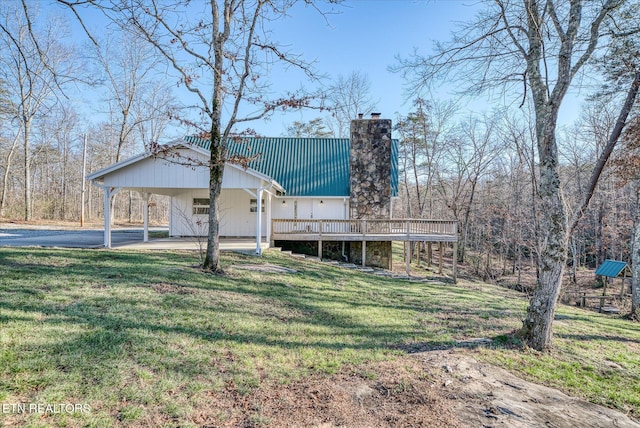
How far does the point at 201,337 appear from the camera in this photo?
4293mm

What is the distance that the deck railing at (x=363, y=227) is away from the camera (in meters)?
14.1

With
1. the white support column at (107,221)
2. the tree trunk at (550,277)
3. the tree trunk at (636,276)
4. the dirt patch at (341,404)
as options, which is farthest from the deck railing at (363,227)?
the dirt patch at (341,404)

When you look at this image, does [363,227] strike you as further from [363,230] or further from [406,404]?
[406,404]

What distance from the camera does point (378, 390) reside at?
3.38 meters

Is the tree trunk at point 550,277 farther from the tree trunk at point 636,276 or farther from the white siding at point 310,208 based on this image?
the white siding at point 310,208

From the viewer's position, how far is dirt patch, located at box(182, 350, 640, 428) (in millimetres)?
2826

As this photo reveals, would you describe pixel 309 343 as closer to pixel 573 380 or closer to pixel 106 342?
pixel 106 342

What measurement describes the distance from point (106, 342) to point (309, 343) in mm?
2577

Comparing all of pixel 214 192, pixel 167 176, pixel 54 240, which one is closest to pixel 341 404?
pixel 214 192

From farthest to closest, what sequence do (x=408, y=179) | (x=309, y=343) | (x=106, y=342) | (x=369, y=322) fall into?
(x=408, y=179), (x=369, y=322), (x=309, y=343), (x=106, y=342)

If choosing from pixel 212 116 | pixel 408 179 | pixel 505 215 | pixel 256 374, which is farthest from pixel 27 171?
pixel 505 215

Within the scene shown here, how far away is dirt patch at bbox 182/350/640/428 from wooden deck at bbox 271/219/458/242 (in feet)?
33.1

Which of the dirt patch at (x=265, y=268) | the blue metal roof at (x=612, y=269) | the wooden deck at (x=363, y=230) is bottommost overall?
the blue metal roof at (x=612, y=269)

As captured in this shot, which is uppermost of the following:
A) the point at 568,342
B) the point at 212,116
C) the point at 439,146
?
the point at 439,146
